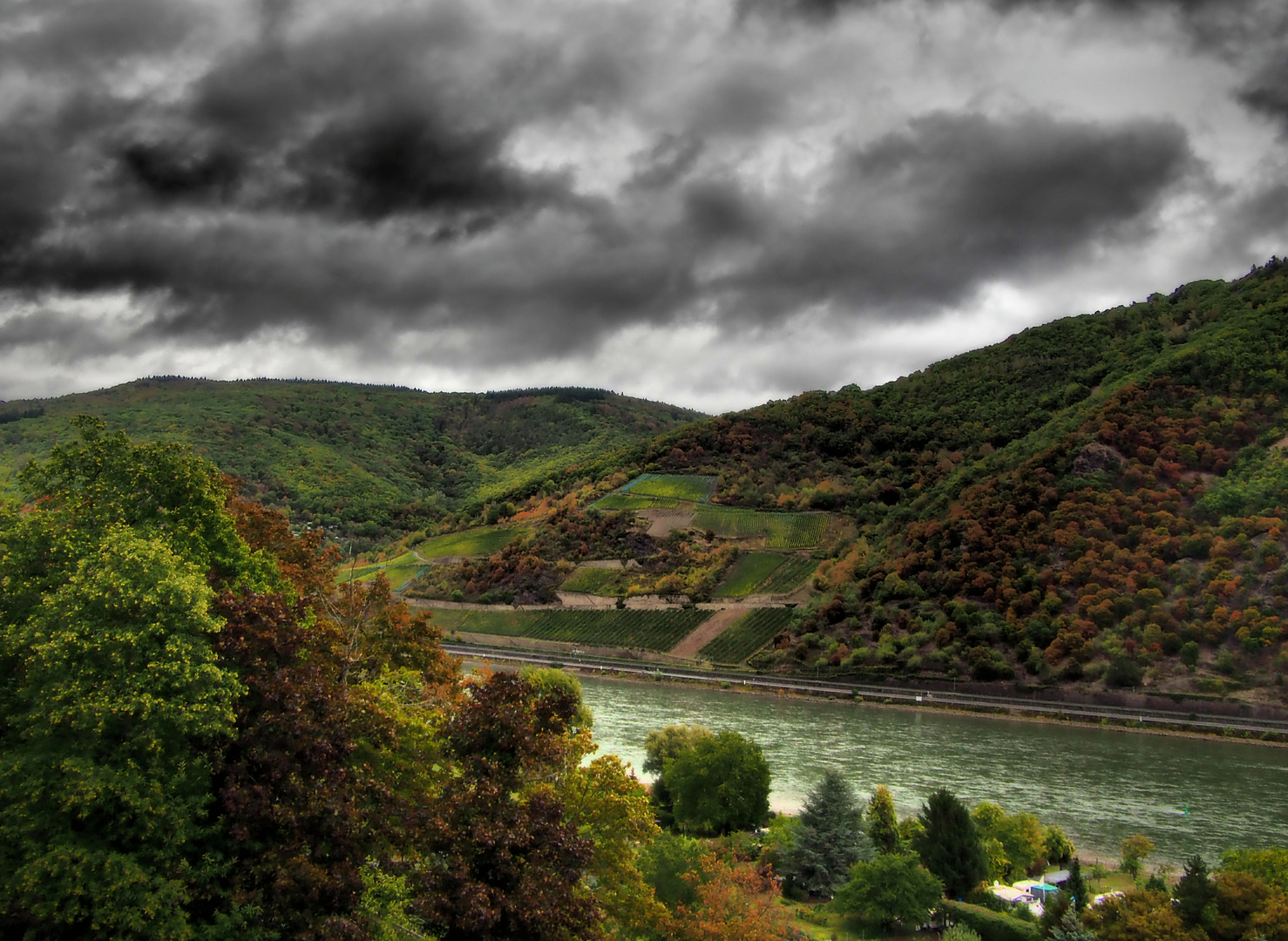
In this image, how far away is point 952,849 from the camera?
3269cm

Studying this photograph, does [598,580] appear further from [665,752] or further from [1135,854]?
[1135,854]

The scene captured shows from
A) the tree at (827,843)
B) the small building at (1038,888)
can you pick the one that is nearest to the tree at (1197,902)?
the small building at (1038,888)

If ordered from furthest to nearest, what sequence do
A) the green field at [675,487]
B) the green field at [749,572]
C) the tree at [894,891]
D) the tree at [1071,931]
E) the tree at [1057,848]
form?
the green field at [675,487]
the green field at [749,572]
the tree at [1057,848]
the tree at [894,891]
the tree at [1071,931]

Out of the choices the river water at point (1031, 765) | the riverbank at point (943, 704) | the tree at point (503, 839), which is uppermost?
the tree at point (503, 839)

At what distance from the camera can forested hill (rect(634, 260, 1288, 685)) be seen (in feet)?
230

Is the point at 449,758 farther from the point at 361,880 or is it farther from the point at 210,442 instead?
the point at 210,442

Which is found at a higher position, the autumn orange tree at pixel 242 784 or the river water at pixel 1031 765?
the autumn orange tree at pixel 242 784

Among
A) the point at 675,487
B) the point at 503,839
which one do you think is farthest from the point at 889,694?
the point at 503,839

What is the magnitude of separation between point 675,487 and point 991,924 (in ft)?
356

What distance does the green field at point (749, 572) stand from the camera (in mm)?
103250

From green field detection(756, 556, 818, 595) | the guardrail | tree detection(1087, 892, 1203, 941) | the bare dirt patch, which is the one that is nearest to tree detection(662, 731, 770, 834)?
tree detection(1087, 892, 1203, 941)

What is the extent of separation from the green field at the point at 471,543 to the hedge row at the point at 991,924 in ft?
352

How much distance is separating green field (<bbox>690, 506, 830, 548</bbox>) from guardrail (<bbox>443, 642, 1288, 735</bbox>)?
27.3 metres

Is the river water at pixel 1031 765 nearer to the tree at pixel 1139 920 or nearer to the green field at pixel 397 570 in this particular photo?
the tree at pixel 1139 920
